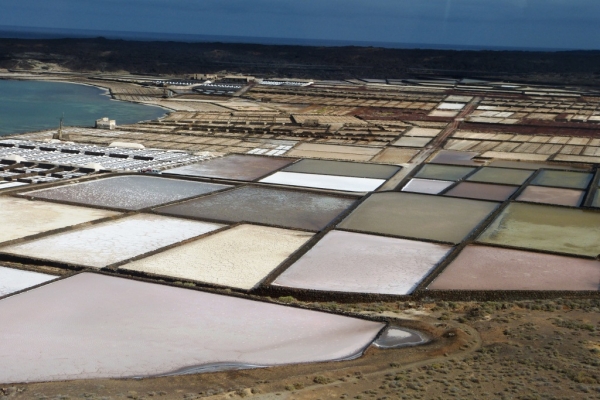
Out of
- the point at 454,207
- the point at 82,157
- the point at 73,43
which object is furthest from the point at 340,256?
the point at 73,43

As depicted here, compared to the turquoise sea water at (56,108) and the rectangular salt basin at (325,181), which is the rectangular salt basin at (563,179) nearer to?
the rectangular salt basin at (325,181)

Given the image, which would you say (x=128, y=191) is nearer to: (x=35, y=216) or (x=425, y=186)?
(x=35, y=216)

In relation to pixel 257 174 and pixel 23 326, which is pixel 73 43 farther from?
pixel 23 326

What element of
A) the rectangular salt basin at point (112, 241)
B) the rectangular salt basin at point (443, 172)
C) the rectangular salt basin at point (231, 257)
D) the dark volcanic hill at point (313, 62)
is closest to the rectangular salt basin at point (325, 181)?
the rectangular salt basin at point (443, 172)

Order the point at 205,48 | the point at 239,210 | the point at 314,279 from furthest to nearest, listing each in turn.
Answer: the point at 205,48 → the point at 239,210 → the point at 314,279

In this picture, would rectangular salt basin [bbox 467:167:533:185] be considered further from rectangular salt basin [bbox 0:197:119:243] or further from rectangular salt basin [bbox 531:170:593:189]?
rectangular salt basin [bbox 0:197:119:243]

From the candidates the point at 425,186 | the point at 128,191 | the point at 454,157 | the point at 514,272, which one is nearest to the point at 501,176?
the point at 425,186

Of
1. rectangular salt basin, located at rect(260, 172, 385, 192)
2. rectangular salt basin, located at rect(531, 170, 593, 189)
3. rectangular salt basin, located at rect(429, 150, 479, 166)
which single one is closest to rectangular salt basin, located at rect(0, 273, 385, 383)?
rectangular salt basin, located at rect(260, 172, 385, 192)
